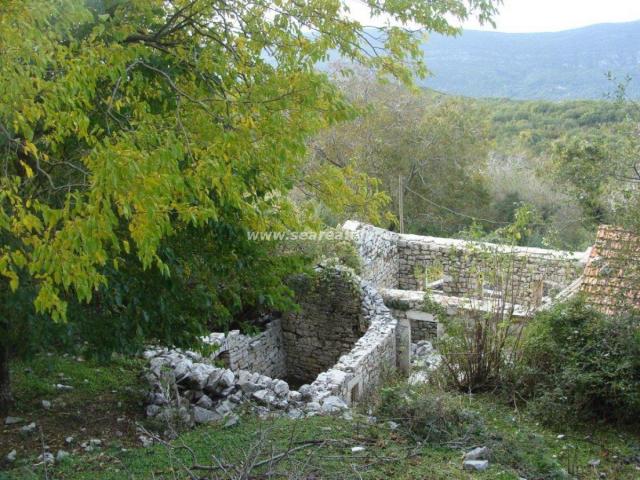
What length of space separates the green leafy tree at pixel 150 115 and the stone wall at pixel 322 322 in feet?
19.9

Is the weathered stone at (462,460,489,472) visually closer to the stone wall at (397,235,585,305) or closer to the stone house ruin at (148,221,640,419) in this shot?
the stone house ruin at (148,221,640,419)

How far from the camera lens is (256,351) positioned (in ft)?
40.2

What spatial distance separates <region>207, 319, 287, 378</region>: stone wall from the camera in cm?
1120

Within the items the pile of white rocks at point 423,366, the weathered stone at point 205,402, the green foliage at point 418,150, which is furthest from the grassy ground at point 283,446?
the green foliage at point 418,150

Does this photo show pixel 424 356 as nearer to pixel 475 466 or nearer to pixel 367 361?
pixel 367 361

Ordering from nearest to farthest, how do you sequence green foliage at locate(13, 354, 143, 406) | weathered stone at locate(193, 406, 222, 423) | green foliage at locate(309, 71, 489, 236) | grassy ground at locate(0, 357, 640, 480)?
grassy ground at locate(0, 357, 640, 480) → weathered stone at locate(193, 406, 222, 423) → green foliage at locate(13, 354, 143, 406) → green foliage at locate(309, 71, 489, 236)

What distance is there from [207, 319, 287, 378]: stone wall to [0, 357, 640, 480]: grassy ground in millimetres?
2322

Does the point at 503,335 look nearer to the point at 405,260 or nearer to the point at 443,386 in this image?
the point at 443,386

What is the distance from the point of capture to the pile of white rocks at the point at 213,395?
306 inches

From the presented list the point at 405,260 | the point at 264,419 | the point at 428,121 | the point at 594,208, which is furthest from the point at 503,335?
the point at 428,121

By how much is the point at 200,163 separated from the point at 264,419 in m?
3.84

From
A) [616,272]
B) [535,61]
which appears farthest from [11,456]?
[535,61]

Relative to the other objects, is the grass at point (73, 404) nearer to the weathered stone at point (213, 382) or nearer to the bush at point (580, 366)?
the weathered stone at point (213, 382)

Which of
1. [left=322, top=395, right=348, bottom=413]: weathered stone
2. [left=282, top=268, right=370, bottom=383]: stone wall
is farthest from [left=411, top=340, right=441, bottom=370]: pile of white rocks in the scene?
[left=322, top=395, right=348, bottom=413]: weathered stone
